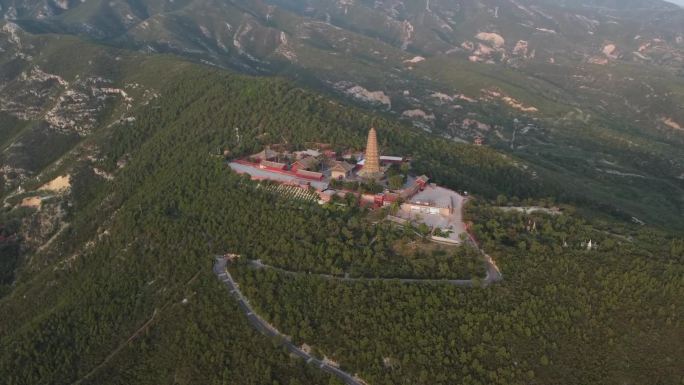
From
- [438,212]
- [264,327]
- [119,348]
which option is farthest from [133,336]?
[438,212]

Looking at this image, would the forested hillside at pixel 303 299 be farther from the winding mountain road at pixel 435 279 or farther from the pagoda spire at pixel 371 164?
the pagoda spire at pixel 371 164

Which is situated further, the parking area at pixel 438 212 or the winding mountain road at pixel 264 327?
the parking area at pixel 438 212

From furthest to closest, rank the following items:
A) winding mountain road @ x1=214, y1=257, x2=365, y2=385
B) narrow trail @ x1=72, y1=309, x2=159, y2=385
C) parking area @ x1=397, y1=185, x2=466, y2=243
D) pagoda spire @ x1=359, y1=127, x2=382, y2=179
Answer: pagoda spire @ x1=359, y1=127, x2=382, y2=179 < parking area @ x1=397, y1=185, x2=466, y2=243 < narrow trail @ x1=72, y1=309, x2=159, y2=385 < winding mountain road @ x1=214, y1=257, x2=365, y2=385

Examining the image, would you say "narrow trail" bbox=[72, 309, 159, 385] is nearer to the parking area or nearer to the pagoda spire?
the parking area

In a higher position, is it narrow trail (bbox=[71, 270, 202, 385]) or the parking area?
the parking area

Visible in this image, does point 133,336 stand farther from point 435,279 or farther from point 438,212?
point 438,212

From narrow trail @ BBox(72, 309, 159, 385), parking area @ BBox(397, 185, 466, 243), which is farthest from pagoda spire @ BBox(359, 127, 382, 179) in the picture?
narrow trail @ BBox(72, 309, 159, 385)

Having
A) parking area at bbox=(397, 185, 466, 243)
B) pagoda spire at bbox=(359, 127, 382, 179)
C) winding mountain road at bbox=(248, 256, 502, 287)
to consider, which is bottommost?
winding mountain road at bbox=(248, 256, 502, 287)

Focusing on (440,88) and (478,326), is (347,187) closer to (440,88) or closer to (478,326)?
(478,326)

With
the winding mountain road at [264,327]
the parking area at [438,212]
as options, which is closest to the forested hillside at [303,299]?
the winding mountain road at [264,327]
